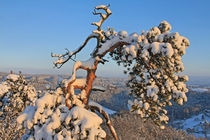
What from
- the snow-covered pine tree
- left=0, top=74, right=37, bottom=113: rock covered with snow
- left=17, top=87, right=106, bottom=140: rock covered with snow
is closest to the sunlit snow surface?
left=0, top=74, right=37, bottom=113: rock covered with snow

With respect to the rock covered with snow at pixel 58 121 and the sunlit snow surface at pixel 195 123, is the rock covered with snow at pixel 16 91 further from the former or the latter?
the sunlit snow surface at pixel 195 123

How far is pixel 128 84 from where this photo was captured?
723cm

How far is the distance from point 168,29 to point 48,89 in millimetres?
5080

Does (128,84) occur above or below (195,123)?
above

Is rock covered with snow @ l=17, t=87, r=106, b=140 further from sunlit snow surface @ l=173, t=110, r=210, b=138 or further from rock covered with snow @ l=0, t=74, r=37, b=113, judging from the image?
sunlit snow surface @ l=173, t=110, r=210, b=138

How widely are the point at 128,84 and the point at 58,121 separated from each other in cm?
337

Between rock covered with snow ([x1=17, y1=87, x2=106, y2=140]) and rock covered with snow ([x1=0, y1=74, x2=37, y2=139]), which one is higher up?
rock covered with snow ([x1=17, y1=87, x2=106, y2=140])

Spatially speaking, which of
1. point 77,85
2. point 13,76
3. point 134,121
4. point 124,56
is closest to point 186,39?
point 124,56

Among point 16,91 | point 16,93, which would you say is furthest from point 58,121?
point 16,91

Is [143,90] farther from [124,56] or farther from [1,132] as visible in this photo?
[1,132]

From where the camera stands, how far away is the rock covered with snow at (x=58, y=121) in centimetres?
459

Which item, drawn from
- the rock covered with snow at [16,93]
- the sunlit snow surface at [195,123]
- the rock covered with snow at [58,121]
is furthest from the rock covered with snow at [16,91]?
the sunlit snow surface at [195,123]

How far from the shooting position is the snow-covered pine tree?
4.86 metres

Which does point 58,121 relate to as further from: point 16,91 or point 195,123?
point 195,123
